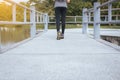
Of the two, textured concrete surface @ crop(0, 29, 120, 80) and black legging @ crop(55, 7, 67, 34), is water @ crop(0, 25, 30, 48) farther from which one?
textured concrete surface @ crop(0, 29, 120, 80)

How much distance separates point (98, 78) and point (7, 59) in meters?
1.73

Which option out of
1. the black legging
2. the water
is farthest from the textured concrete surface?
the black legging

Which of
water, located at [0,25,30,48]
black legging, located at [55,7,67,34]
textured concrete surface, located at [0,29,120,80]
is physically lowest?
textured concrete surface, located at [0,29,120,80]

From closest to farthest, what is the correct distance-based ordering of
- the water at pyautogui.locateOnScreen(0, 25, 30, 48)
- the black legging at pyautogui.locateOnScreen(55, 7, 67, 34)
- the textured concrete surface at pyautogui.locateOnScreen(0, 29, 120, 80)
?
the textured concrete surface at pyautogui.locateOnScreen(0, 29, 120, 80)
the water at pyautogui.locateOnScreen(0, 25, 30, 48)
the black legging at pyautogui.locateOnScreen(55, 7, 67, 34)

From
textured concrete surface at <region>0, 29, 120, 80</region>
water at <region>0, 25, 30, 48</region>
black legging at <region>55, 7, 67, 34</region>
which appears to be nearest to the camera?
textured concrete surface at <region>0, 29, 120, 80</region>

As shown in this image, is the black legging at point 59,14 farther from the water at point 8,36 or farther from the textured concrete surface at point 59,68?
the textured concrete surface at point 59,68

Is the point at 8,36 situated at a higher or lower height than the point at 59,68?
higher

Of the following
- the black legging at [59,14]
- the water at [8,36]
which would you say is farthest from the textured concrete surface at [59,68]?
the black legging at [59,14]

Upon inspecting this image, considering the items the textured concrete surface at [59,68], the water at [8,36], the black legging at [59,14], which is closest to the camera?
the textured concrete surface at [59,68]

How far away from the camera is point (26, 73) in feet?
11.1

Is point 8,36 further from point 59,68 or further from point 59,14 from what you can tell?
point 59,68

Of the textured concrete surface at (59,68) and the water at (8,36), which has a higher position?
the water at (8,36)

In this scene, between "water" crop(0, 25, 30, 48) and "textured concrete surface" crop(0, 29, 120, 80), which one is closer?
"textured concrete surface" crop(0, 29, 120, 80)

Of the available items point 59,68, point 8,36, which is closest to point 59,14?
point 8,36
